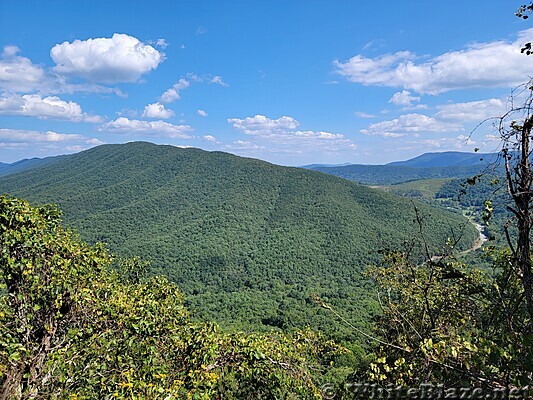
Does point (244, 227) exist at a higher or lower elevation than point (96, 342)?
lower

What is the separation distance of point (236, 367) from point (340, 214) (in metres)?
129

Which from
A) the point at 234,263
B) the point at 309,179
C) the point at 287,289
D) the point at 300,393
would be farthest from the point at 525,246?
the point at 309,179

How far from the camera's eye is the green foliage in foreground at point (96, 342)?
19.0 ft

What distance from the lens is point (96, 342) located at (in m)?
6.45

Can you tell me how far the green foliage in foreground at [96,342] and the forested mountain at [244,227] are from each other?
50373 mm

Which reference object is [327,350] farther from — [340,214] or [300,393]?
[340,214]

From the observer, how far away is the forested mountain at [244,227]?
80625mm

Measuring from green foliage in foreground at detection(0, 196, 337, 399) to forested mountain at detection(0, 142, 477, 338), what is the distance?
50.4 metres

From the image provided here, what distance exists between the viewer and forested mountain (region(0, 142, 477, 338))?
3174 inches

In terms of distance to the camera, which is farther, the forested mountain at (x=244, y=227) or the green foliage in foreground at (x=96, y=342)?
the forested mountain at (x=244, y=227)

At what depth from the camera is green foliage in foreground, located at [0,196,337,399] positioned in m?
5.79

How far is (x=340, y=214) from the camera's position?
132 meters

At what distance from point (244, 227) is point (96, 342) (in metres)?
131

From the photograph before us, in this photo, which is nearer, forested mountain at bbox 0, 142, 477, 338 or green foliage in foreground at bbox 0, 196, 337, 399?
green foliage in foreground at bbox 0, 196, 337, 399
